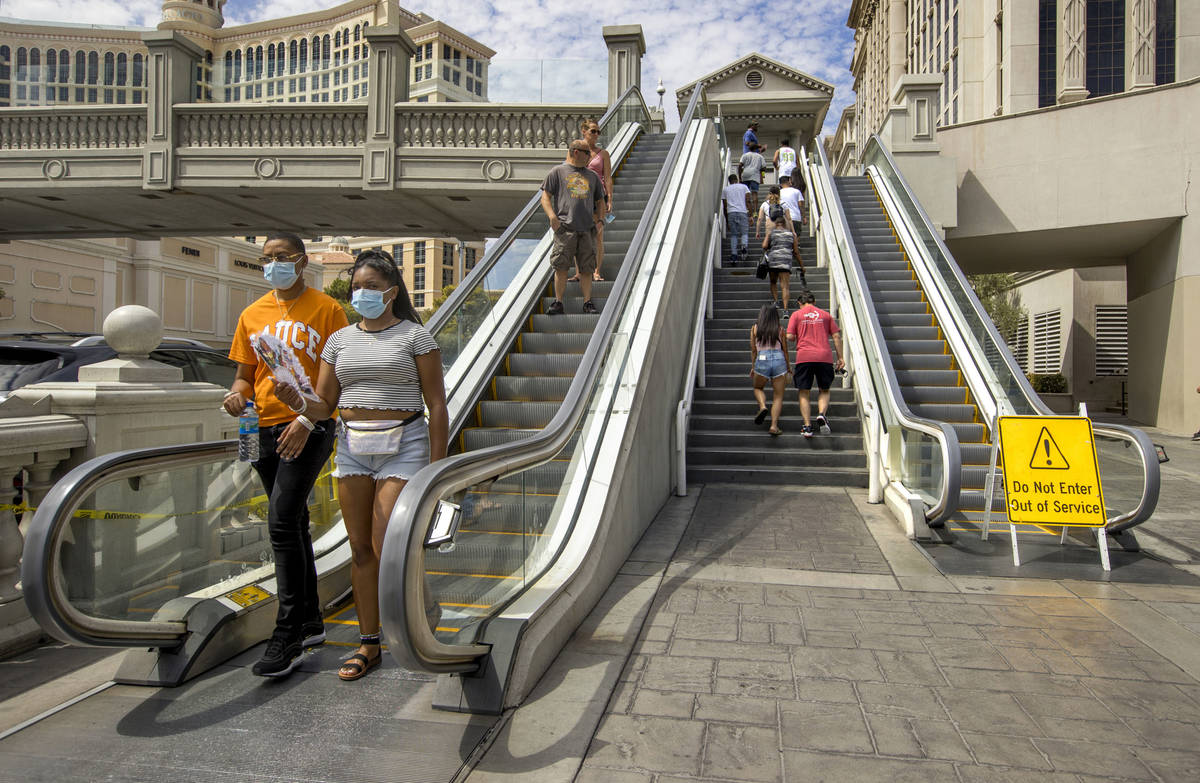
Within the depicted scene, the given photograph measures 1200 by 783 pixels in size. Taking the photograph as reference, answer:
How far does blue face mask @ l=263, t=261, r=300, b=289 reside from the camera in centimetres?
331

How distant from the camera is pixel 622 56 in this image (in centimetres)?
1662

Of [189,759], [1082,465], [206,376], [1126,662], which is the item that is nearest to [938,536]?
[1082,465]

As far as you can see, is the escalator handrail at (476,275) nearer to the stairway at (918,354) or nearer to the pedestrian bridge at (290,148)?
the stairway at (918,354)

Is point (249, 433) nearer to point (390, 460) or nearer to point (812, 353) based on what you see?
point (390, 460)

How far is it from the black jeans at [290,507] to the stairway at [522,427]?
0.74 m

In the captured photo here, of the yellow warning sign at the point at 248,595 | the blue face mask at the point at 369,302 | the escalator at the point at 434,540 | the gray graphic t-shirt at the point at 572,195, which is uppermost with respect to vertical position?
the gray graphic t-shirt at the point at 572,195

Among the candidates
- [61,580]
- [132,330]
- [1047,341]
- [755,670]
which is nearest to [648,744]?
[755,670]

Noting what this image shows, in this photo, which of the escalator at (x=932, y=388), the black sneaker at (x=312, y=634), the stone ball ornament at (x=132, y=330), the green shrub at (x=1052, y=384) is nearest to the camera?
the black sneaker at (x=312, y=634)

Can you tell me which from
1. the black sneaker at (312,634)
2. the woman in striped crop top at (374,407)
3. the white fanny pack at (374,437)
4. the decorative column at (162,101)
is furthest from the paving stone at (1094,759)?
the decorative column at (162,101)

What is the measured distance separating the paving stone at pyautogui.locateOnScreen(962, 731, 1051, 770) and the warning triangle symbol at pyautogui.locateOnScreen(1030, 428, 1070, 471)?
10.6 feet

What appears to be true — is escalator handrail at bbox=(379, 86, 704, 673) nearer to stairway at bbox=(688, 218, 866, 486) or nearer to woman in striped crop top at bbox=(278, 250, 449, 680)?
woman in striped crop top at bbox=(278, 250, 449, 680)

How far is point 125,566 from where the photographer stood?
3.38 meters

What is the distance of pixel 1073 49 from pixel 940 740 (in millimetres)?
36938

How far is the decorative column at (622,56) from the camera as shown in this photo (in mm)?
16484
